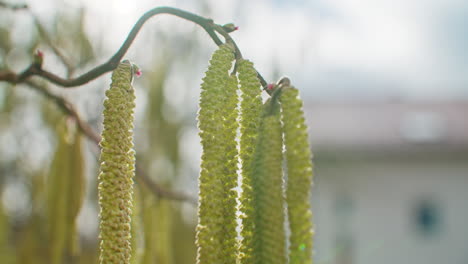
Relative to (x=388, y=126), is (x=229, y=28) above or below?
below

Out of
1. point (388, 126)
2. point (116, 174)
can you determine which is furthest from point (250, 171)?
point (388, 126)

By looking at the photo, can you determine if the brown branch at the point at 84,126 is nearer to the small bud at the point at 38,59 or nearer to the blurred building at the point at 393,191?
the small bud at the point at 38,59

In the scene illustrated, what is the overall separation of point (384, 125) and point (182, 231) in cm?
983

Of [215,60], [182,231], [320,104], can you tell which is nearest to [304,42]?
[182,231]

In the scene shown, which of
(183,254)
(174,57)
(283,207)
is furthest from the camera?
(174,57)

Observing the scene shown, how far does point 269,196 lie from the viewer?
21.9 inches

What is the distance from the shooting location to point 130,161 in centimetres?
62

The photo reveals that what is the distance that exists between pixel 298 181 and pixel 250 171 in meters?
0.07

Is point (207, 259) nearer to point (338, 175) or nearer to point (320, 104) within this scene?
point (338, 175)

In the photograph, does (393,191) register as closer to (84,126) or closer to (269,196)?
(84,126)

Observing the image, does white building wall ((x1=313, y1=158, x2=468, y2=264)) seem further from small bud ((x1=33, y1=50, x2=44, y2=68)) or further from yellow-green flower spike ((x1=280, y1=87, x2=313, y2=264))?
yellow-green flower spike ((x1=280, y1=87, x2=313, y2=264))

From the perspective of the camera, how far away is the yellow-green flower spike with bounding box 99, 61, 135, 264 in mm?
589

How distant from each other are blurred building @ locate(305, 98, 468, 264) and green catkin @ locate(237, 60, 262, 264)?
32.6ft

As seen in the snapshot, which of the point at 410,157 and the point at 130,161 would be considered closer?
the point at 130,161
